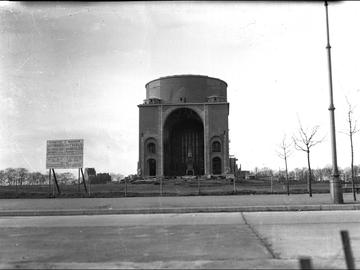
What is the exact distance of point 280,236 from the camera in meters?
8.88

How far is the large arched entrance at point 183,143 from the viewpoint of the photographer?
93.1 meters

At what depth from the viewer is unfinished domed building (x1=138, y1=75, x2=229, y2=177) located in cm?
8819

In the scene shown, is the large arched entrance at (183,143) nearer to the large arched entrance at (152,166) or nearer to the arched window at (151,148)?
the large arched entrance at (152,166)

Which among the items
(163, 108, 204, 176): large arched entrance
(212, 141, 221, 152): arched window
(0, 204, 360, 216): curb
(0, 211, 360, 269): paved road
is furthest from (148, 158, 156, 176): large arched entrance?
(0, 211, 360, 269): paved road

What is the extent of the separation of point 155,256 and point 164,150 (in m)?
83.2

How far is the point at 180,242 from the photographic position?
8.50 m

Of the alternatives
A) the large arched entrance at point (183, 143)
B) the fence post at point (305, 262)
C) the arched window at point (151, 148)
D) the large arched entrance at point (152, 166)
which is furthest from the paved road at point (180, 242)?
the large arched entrance at point (183, 143)

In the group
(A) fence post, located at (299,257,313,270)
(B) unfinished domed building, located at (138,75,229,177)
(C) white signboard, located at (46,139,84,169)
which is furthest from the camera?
(B) unfinished domed building, located at (138,75,229,177)

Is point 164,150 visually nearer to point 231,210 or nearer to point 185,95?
point 185,95

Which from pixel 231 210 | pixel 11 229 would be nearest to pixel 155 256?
pixel 11 229

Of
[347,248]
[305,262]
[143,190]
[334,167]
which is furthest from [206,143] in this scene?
[305,262]

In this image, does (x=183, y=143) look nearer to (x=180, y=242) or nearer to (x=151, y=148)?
(x=151, y=148)

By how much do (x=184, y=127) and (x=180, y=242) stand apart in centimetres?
9090

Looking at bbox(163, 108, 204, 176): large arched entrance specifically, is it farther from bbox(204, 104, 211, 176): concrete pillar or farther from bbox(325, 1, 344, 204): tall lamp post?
bbox(325, 1, 344, 204): tall lamp post
